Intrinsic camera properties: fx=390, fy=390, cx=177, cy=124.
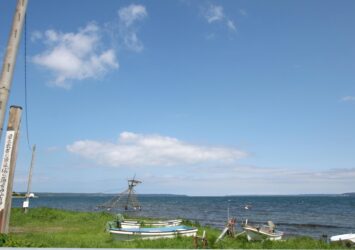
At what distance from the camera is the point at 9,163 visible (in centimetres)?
1213

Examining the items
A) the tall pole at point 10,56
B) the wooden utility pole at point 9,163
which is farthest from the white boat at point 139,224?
the tall pole at point 10,56

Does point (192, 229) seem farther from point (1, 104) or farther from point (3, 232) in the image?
point (1, 104)

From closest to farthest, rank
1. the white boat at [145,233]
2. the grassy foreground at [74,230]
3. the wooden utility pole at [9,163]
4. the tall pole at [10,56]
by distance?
1. the tall pole at [10,56]
2. the wooden utility pole at [9,163]
3. the grassy foreground at [74,230]
4. the white boat at [145,233]

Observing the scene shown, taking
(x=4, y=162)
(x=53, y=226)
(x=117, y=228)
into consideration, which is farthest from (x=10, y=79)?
(x=53, y=226)

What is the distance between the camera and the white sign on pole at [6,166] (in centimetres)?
1173

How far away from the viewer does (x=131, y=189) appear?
2073 inches

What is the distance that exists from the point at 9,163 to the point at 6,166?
124 millimetres

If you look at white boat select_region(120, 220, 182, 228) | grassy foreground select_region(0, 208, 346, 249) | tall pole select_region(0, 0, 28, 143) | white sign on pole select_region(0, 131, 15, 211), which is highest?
tall pole select_region(0, 0, 28, 143)

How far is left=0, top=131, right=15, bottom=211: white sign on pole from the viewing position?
11.7 meters

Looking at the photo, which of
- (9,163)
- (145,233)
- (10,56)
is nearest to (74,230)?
(145,233)

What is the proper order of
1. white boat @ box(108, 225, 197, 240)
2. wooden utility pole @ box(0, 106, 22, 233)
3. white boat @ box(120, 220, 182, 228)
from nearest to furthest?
wooden utility pole @ box(0, 106, 22, 233) < white boat @ box(108, 225, 197, 240) < white boat @ box(120, 220, 182, 228)

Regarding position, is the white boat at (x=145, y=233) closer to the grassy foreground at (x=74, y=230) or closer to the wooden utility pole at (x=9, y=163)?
the grassy foreground at (x=74, y=230)

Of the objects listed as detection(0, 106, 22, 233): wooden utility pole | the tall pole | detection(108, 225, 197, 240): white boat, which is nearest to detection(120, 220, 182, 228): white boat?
detection(108, 225, 197, 240): white boat

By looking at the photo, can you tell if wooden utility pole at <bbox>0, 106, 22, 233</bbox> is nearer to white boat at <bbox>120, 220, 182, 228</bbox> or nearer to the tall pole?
the tall pole
